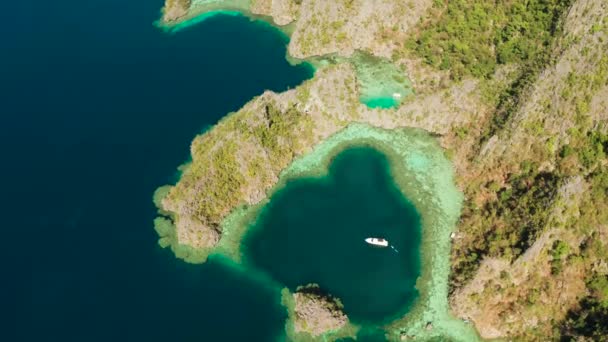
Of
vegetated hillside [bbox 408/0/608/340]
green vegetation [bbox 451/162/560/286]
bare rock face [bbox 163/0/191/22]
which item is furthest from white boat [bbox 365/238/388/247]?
bare rock face [bbox 163/0/191/22]

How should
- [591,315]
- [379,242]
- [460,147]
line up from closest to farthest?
[591,315] < [379,242] < [460,147]

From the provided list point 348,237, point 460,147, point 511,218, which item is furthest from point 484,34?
point 348,237

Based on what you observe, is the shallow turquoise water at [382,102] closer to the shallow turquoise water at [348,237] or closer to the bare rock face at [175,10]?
the shallow turquoise water at [348,237]

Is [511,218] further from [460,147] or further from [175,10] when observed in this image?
[175,10]

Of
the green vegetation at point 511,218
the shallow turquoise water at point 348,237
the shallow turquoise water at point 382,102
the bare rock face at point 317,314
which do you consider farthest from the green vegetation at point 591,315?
the shallow turquoise water at point 382,102

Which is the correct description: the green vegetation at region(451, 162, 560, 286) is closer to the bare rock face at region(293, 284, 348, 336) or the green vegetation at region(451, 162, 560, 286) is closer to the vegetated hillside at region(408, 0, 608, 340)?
the vegetated hillside at region(408, 0, 608, 340)
